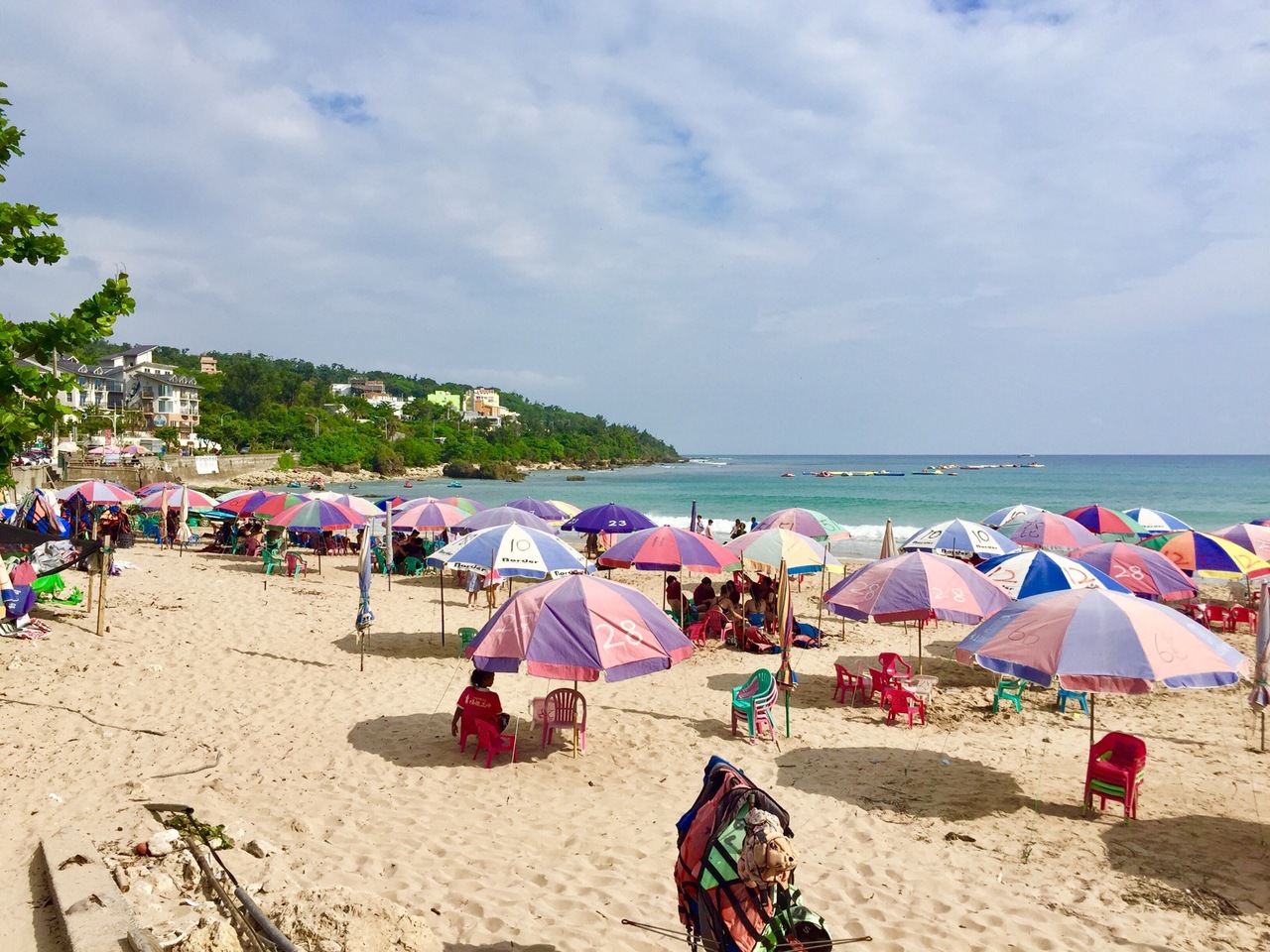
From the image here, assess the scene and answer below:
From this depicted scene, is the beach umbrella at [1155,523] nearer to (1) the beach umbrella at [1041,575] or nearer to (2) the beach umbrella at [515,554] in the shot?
(1) the beach umbrella at [1041,575]

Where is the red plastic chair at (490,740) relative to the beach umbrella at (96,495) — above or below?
below

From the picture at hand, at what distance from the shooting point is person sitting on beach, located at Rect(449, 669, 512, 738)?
7664 millimetres

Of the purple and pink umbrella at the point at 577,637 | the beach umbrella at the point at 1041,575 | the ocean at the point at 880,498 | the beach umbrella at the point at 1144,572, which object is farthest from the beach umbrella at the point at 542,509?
the ocean at the point at 880,498

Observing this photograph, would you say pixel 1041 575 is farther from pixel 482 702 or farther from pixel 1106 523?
pixel 1106 523

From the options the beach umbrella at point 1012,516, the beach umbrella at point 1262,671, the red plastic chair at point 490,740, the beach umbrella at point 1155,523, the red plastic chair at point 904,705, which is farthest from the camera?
the beach umbrella at point 1012,516

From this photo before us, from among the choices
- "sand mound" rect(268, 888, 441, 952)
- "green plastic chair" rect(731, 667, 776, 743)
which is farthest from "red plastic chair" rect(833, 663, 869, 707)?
"sand mound" rect(268, 888, 441, 952)

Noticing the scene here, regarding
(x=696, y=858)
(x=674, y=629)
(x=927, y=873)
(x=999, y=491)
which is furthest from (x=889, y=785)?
(x=999, y=491)

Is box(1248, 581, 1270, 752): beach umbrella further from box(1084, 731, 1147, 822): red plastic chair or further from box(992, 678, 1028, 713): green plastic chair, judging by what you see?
box(992, 678, 1028, 713): green plastic chair

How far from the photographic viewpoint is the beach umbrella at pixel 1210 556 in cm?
1333

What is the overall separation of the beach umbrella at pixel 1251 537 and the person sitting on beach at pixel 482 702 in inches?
571

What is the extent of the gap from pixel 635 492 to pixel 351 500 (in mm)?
57645

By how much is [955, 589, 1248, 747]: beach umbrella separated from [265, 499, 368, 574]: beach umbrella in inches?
527

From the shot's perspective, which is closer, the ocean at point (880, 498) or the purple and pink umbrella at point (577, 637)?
the purple and pink umbrella at point (577, 637)

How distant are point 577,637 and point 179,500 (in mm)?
17906
